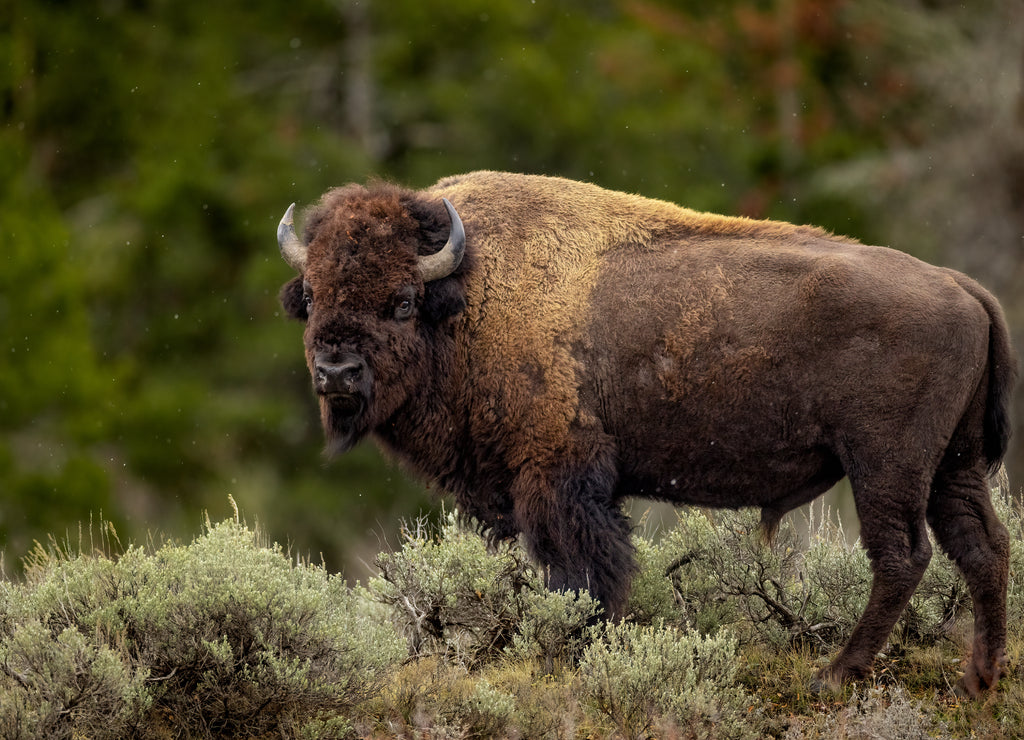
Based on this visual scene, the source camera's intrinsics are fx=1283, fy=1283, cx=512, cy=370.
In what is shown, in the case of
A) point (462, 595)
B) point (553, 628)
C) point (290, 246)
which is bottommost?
point (462, 595)

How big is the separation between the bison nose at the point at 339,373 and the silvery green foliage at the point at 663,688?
1.67 meters

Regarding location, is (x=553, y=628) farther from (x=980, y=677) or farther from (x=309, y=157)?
(x=309, y=157)

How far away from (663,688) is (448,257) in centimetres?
230

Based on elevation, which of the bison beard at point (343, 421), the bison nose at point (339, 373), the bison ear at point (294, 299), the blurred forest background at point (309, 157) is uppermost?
the bison ear at point (294, 299)

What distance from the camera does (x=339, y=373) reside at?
606 cm

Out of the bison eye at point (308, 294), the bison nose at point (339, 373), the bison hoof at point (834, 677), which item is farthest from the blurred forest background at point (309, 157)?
the bison nose at point (339, 373)

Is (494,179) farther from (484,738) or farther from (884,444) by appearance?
(484,738)

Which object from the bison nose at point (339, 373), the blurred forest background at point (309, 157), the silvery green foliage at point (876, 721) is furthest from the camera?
the blurred forest background at point (309, 157)

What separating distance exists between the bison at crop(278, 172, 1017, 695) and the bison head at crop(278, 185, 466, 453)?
0.01m

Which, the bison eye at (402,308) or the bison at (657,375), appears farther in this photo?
the bison eye at (402,308)

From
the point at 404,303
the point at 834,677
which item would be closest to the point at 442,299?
the point at 404,303

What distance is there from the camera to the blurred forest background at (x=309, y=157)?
18.0 metres

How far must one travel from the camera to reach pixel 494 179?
22.3 feet

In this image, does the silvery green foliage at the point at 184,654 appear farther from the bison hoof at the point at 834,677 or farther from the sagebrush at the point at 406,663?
the bison hoof at the point at 834,677
